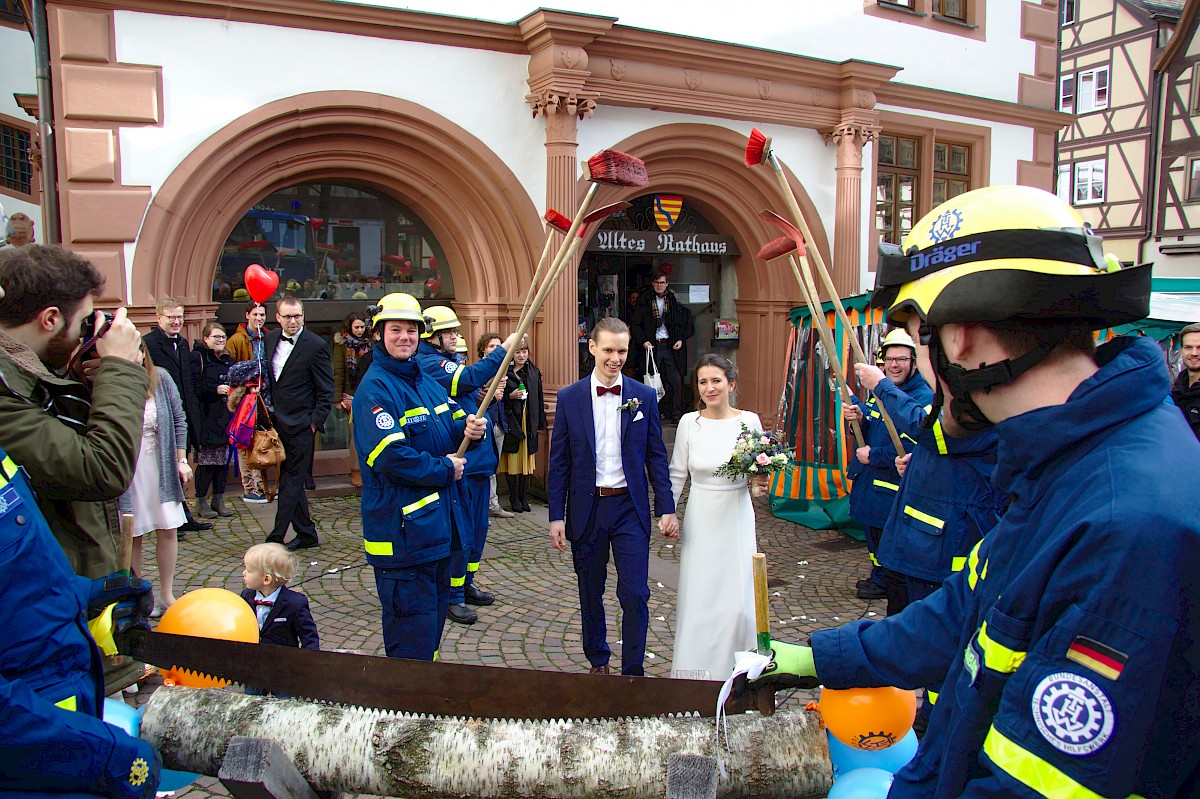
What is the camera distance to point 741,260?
1163 centimetres

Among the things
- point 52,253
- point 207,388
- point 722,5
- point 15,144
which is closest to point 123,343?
point 52,253

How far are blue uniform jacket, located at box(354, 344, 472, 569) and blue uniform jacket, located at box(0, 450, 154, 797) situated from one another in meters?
2.05

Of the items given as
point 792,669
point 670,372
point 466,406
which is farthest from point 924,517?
point 670,372

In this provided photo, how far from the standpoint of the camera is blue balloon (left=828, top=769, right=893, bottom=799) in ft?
7.45

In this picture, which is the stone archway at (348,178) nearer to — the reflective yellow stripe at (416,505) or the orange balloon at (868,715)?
the reflective yellow stripe at (416,505)

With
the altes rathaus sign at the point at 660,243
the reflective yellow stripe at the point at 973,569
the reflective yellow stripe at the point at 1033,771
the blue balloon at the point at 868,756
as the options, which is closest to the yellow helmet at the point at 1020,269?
the reflective yellow stripe at the point at 973,569

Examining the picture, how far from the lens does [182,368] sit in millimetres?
7270

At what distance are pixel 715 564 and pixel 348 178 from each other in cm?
614

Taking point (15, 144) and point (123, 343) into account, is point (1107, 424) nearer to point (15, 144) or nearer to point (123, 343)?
point (123, 343)

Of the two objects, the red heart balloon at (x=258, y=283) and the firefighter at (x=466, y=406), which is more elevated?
the red heart balloon at (x=258, y=283)

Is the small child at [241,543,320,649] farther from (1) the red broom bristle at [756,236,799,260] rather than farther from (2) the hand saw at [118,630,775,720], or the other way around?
(1) the red broom bristle at [756,236,799,260]

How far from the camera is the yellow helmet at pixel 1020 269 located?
150 cm

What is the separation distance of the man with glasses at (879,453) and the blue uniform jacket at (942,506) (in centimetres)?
87

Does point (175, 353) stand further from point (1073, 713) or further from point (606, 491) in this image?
point (1073, 713)
